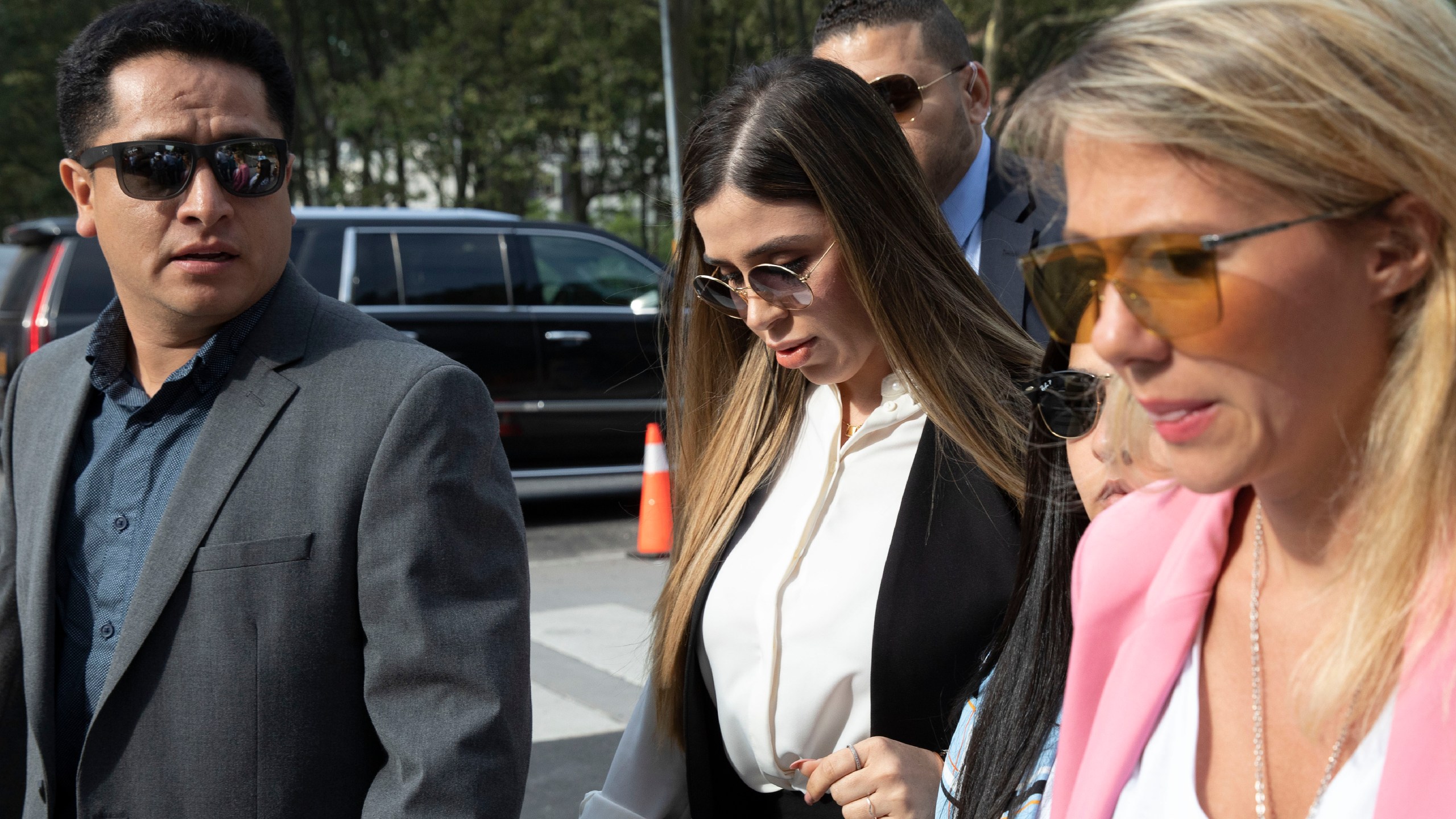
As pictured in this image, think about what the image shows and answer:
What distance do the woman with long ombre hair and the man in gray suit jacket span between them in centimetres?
40

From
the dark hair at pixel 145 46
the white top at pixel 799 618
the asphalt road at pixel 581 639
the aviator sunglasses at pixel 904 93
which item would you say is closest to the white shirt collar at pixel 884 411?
the white top at pixel 799 618

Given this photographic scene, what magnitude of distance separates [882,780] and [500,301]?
749cm

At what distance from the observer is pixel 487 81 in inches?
925

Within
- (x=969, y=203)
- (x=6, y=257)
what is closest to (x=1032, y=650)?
(x=969, y=203)

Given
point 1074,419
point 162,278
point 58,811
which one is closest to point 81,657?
point 58,811

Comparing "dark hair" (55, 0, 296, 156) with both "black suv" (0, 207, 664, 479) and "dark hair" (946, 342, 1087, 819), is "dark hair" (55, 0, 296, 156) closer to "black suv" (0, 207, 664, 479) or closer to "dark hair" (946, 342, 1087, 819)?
"dark hair" (946, 342, 1087, 819)

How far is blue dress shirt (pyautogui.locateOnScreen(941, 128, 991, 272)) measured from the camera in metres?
3.94

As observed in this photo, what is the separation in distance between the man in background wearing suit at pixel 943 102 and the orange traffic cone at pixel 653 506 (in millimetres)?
4035

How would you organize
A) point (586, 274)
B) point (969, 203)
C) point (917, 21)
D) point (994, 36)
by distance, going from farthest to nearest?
point (994, 36) < point (586, 274) < point (917, 21) < point (969, 203)

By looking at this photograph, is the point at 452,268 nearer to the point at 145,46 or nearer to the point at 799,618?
the point at 145,46

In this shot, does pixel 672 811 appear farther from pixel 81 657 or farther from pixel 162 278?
pixel 162 278

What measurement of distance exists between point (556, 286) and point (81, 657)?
7352mm

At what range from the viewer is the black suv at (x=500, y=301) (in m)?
8.44

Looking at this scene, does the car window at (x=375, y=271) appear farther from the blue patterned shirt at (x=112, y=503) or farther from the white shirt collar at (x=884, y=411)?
the white shirt collar at (x=884, y=411)
